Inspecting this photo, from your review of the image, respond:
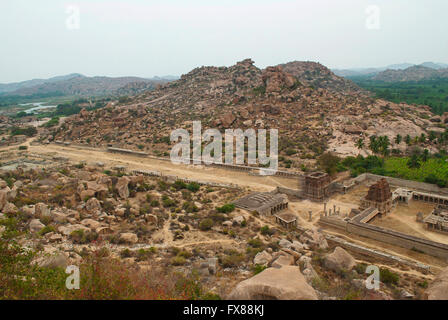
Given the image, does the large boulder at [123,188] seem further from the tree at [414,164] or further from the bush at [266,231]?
the tree at [414,164]

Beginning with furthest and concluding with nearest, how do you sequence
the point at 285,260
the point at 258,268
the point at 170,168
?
the point at 170,168 < the point at 285,260 < the point at 258,268

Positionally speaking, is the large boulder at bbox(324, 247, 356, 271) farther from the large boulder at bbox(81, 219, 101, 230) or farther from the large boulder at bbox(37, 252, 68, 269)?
the large boulder at bbox(81, 219, 101, 230)

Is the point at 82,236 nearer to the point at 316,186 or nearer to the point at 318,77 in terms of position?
the point at 316,186

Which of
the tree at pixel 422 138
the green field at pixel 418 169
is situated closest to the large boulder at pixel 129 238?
the green field at pixel 418 169

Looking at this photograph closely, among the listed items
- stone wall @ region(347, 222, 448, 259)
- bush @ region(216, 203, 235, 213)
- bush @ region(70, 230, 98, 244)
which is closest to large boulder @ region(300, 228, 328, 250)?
stone wall @ region(347, 222, 448, 259)

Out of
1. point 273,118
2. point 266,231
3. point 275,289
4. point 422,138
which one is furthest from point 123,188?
point 422,138

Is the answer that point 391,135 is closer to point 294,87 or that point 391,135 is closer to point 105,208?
point 294,87
